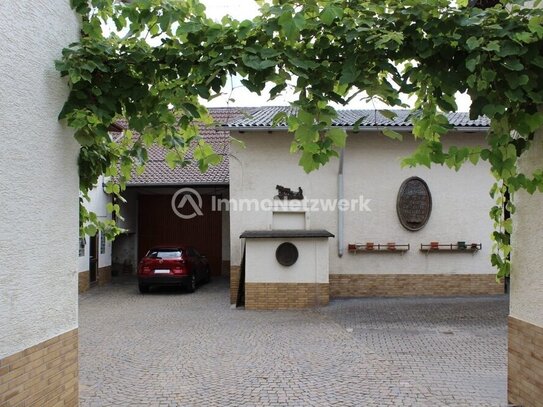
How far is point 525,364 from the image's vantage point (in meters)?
4.94

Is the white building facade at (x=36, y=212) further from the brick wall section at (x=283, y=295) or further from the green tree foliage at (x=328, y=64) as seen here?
the brick wall section at (x=283, y=295)

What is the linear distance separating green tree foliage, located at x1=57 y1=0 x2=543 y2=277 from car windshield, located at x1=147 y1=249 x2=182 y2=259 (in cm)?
1205

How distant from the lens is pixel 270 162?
13859mm

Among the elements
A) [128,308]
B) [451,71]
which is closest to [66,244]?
[451,71]

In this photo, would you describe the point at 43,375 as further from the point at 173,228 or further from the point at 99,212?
the point at 173,228

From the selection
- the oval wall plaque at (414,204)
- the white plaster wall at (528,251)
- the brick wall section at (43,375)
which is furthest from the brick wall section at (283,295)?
the brick wall section at (43,375)

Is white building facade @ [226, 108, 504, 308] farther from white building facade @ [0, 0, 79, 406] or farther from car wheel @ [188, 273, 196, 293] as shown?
white building facade @ [0, 0, 79, 406]

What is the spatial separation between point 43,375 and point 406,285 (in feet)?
37.7

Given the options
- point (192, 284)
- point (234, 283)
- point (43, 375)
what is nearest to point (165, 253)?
point (192, 284)

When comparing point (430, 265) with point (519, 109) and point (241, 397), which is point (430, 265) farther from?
point (519, 109)

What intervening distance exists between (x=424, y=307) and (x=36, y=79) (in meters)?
10.9

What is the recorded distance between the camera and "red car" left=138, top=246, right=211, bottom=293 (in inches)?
621

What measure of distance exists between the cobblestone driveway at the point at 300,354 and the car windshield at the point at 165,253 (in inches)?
102

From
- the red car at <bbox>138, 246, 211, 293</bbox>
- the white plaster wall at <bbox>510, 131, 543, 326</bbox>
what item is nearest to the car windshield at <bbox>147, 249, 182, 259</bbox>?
the red car at <bbox>138, 246, 211, 293</bbox>
